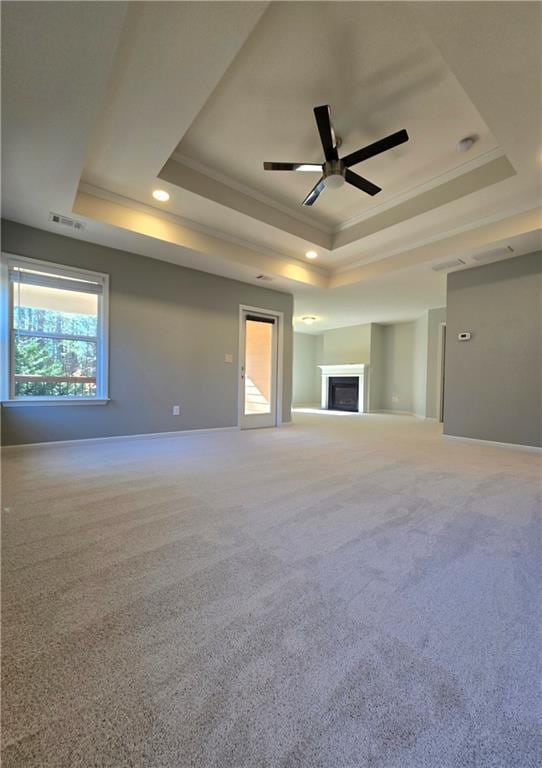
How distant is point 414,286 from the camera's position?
5.50 metres

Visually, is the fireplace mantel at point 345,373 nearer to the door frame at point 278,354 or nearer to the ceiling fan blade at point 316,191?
the door frame at point 278,354

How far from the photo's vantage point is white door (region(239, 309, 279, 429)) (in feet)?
18.3

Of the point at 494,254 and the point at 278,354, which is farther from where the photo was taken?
the point at 278,354

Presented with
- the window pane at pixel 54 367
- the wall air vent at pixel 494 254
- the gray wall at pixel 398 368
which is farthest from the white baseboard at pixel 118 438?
the gray wall at pixel 398 368

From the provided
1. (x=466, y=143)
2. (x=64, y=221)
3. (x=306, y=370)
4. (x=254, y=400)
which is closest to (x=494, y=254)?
(x=466, y=143)

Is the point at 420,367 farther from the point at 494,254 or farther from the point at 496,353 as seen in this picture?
the point at 494,254

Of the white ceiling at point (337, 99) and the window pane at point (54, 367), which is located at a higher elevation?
the white ceiling at point (337, 99)

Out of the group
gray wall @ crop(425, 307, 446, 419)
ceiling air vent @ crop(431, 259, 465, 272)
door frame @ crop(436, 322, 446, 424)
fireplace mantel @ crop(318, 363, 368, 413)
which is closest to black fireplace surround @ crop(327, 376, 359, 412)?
fireplace mantel @ crop(318, 363, 368, 413)

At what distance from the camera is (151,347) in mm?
4465

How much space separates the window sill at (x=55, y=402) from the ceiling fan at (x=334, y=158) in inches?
129

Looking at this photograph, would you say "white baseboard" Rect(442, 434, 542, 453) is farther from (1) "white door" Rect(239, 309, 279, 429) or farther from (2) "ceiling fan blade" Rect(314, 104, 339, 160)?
(2) "ceiling fan blade" Rect(314, 104, 339, 160)

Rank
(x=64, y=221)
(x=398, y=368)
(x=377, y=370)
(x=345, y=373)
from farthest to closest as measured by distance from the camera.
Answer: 1. (x=345, y=373)
2. (x=377, y=370)
3. (x=398, y=368)
4. (x=64, y=221)

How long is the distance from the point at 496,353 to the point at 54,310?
5791 millimetres

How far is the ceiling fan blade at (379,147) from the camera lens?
243cm
